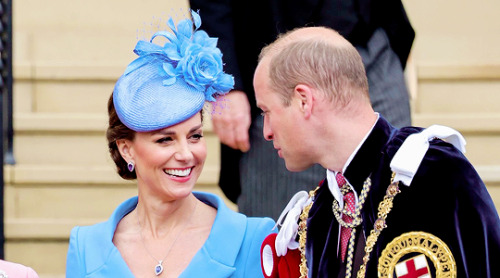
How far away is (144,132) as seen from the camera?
3605 millimetres

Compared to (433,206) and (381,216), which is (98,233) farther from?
(433,206)

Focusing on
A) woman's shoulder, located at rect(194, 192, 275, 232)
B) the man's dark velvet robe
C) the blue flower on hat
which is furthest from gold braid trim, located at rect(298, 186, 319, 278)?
the blue flower on hat

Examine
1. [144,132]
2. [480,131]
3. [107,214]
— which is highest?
[144,132]

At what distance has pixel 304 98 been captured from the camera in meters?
3.05

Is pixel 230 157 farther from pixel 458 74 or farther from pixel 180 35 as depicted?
pixel 458 74

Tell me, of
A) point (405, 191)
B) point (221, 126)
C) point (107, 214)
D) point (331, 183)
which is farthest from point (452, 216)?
point (107, 214)

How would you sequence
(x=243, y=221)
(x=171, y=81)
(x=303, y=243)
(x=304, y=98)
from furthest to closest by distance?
(x=243, y=221) → (x=171, y=81) → (x=303, y=243) → (x=304, y=98)

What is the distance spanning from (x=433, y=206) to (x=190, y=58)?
3.62 feet

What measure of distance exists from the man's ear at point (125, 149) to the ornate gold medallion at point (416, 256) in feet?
3.85

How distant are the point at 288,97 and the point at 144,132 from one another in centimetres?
71

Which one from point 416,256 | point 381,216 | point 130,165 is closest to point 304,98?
point 381,216

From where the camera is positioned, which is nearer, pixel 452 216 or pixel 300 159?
pixel 452 216

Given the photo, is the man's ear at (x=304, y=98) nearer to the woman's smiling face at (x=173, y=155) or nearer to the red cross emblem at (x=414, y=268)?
the red cross emblem at (x=414, y=268)

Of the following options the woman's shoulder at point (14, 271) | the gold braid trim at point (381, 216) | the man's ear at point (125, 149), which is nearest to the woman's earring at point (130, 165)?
the man's ear at point (125, 149)
